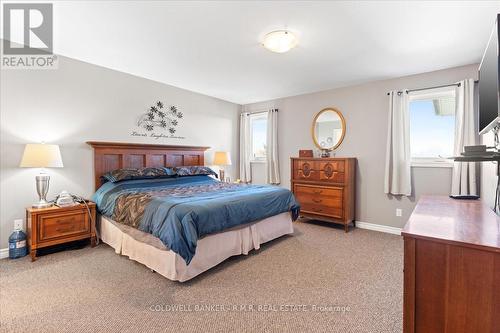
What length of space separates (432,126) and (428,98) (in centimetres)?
42

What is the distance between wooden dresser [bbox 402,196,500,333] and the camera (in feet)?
3.13

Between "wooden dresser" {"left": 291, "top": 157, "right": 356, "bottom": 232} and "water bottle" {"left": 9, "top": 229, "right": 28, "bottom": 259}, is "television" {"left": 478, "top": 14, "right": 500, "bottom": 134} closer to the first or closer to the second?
"wooden dresser" {"left": 291, "top": 157, "right": 356, "bottom": 232}

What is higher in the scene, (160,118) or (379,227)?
(160,118)

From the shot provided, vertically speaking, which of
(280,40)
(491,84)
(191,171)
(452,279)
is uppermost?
(280,40)

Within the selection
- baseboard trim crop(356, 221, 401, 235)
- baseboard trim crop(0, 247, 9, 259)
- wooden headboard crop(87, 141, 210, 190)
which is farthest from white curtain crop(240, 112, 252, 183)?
baseboard trim crop(0, 247, 9, 259)

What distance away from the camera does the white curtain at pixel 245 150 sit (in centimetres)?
550

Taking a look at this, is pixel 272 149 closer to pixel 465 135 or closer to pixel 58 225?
pixel 465 135

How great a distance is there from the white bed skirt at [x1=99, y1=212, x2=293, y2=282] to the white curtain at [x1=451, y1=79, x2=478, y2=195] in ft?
7.97

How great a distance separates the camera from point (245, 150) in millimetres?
5488

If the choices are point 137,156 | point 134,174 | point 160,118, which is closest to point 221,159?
point 160,118

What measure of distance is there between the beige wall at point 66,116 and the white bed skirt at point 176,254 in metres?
0.87

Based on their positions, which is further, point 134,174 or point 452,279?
point 134,174
